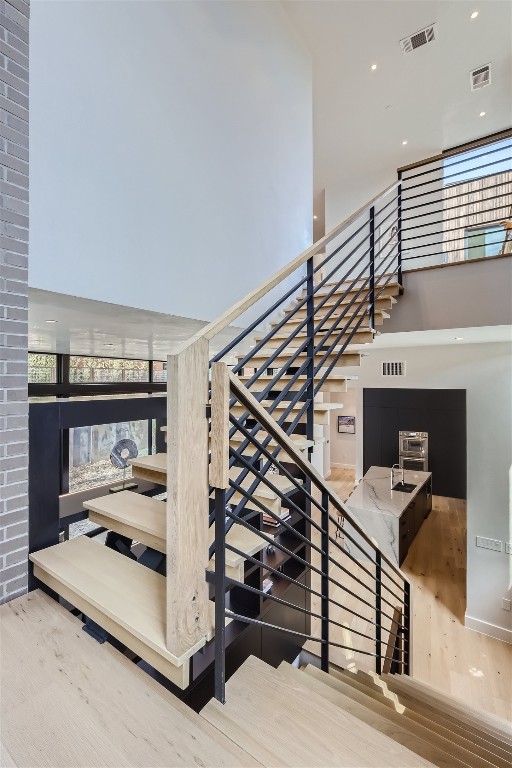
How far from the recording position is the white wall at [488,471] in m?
4.06

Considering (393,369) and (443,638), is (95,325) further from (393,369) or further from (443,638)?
(443,638)

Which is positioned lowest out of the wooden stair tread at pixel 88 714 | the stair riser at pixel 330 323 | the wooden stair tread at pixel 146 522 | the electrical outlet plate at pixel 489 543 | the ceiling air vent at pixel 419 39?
the electrical outlet plate at pixel 489 543

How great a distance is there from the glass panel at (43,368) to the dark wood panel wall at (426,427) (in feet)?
15.5

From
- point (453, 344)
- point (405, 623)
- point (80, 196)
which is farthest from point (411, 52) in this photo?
point (405, 623)

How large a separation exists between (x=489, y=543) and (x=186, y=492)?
4.51 meters

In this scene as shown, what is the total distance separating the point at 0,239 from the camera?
4.86 feet

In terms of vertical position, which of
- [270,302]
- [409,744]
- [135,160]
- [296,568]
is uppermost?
[135,160]

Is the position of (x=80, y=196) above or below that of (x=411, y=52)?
below

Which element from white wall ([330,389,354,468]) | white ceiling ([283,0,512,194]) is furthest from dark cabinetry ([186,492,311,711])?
white wall ([330,389,354,468])

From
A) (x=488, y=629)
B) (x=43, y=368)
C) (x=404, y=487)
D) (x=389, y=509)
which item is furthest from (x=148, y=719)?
(x=404, y=487)

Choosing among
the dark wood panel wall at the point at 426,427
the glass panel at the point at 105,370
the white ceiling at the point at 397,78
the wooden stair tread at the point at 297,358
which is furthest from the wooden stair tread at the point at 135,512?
the white ceiling at the point at 397,78

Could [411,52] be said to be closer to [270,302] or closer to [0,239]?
[270,302]

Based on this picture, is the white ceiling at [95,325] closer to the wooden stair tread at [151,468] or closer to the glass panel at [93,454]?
the wooden stair tread at [151,468]

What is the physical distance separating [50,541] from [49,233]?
1.48 metres
